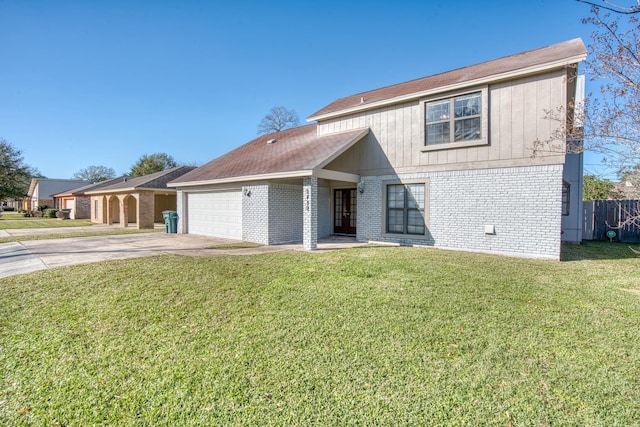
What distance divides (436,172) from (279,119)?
28.4 metres

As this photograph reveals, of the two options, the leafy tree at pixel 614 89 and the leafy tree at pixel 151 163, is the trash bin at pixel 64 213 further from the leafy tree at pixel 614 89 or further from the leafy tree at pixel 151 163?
the leafy tree at pixel 614 89

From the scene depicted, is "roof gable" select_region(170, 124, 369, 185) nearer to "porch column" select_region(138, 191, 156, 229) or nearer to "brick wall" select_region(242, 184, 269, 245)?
"brick wall" select_region(242, 184, 269, 245)

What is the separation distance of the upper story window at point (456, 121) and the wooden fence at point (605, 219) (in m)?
8.46

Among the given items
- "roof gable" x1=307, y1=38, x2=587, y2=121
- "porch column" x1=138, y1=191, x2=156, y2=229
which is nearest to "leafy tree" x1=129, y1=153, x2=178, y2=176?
"porch column" x1=138, y1=191, x2=156, y2=229

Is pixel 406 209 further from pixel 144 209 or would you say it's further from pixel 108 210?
pixel 108 210

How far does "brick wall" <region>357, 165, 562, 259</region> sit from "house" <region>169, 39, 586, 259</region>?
3 cm

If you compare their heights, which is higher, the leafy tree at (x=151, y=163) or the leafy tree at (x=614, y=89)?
the leafy tree at (x=151, y=163)

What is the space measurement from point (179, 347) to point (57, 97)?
18474mm

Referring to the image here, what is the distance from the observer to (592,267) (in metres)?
7.54

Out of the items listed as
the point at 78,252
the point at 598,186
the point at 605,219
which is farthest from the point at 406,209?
the point at 78,252

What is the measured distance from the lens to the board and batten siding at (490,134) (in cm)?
815

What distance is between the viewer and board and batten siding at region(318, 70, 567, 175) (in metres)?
8.15

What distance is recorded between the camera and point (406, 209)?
35.2 feet

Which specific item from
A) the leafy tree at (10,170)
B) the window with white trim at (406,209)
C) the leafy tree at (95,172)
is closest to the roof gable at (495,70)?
the window with white trim at (406,209)
